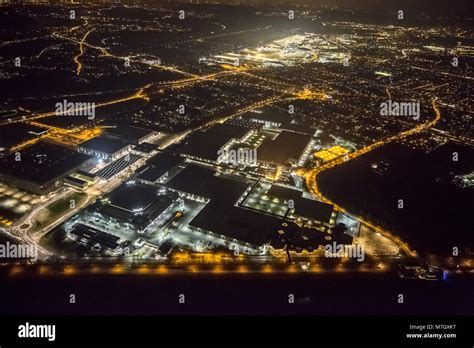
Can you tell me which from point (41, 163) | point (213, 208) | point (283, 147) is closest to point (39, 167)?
point (41, 163)

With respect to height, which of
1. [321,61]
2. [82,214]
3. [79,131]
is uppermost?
[321,61]

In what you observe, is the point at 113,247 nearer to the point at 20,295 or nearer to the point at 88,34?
the point at 20,295

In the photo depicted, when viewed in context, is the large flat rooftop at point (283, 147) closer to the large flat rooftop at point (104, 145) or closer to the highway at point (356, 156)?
the highway at point (356, 156)

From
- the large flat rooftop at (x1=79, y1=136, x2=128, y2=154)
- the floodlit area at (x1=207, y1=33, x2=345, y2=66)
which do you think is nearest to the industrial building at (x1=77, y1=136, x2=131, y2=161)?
the large flat rooftop at (x1=79, y1=136, x2=128, y2=154)

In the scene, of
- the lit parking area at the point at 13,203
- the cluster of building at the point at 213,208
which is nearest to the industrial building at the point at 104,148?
the cluster of building at the point at 213,208

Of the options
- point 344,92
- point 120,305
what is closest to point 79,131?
point 120,305

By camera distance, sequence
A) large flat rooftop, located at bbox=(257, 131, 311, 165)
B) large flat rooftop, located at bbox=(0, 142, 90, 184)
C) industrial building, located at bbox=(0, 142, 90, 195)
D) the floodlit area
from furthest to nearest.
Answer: the floodlit area, large flat rooftop, located at bbox=(257, 131, 311, 165), large flat rooftop, located at bbox=(0, 142, 90, 184), industrial building, located at bbox=(0, 142, 90, 195)

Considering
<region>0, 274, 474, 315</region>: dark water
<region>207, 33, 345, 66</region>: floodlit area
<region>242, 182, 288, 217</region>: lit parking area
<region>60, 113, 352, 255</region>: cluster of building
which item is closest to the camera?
<region>0, 274, 474, 315</region>: dark water

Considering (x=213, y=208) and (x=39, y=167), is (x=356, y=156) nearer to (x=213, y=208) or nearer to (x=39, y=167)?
(x=213, y=208)

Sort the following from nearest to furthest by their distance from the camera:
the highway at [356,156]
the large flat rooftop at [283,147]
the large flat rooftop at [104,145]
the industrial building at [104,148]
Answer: the highway at [356,156] → the industrial building at [104,148] → the large flat rooftop at [104,145] → the large flat rooftop at [283,147]

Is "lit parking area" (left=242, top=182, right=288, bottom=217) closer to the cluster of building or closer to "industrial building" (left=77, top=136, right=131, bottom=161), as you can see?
the cluster of building

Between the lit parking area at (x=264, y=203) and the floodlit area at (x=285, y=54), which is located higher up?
the floodlit area at (x=285, y=54)
